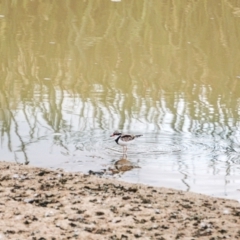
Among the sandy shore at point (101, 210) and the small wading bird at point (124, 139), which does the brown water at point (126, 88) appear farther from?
the sandy shore at point (101, 210)

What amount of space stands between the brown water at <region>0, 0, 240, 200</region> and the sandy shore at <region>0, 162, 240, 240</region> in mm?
639

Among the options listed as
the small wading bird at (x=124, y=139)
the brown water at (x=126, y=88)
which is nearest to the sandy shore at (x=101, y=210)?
the brown water at (x=126, y=88)

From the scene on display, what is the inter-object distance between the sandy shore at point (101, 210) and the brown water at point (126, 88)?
0.64m

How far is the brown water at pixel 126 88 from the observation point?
6.79 m

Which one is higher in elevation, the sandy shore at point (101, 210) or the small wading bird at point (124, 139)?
the small wading bird at point (124, 139)

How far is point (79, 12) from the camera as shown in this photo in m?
13.2

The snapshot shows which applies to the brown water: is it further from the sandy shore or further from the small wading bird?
the sandy shore

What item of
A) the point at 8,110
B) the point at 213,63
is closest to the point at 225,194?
the point at 8,110

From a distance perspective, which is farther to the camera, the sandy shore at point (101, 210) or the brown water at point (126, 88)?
the brown water at point (126, 88)

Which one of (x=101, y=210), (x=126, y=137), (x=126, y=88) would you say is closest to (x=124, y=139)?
(x=126, y=137)

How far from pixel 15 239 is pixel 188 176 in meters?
2.36

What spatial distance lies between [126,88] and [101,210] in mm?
3990

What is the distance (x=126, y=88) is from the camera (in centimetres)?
886

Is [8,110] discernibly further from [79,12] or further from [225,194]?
[79,12]
